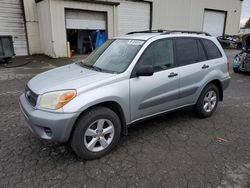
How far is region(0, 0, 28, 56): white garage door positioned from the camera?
42.8 feet

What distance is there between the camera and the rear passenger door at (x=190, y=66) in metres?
3.91

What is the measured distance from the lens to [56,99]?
2.74 meters

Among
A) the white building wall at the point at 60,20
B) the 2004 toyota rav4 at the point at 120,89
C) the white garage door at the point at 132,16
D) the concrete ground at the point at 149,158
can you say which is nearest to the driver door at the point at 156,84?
the 2004 toyota rav4 at the point at 120,89

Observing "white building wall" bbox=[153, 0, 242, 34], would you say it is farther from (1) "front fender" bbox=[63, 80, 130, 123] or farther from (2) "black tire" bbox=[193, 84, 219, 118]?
(1) "front fender" bbox=[63, 80, 130, 123]

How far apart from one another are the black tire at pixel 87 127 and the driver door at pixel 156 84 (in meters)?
0.36

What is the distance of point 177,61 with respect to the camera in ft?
12.6

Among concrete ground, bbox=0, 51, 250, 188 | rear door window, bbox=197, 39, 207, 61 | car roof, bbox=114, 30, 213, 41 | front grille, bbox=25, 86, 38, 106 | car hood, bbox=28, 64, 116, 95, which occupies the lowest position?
concrete ground, bbox=0, 51, 250, 188

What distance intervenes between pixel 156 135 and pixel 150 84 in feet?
3.22

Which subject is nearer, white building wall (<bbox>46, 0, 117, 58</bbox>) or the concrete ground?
the concrete ground

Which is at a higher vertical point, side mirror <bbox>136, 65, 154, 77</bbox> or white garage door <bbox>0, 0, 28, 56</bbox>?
white garage door <bbox>0, 0, 28, 56</bbox>

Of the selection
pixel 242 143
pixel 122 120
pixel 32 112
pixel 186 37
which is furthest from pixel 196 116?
pixel 32 112

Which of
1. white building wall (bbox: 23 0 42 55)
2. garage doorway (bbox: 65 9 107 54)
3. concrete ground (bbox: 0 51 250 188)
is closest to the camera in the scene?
concrete ground (bbox: 0 51 250 188)

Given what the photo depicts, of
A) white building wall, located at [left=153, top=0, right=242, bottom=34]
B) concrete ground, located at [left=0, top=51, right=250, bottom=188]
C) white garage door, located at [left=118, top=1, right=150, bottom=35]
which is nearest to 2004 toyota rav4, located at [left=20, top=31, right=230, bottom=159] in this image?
concrete ground, located at [left=0, top=51, right=250, bottom=188]

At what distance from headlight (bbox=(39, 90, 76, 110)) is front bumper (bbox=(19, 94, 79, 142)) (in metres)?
0.09
